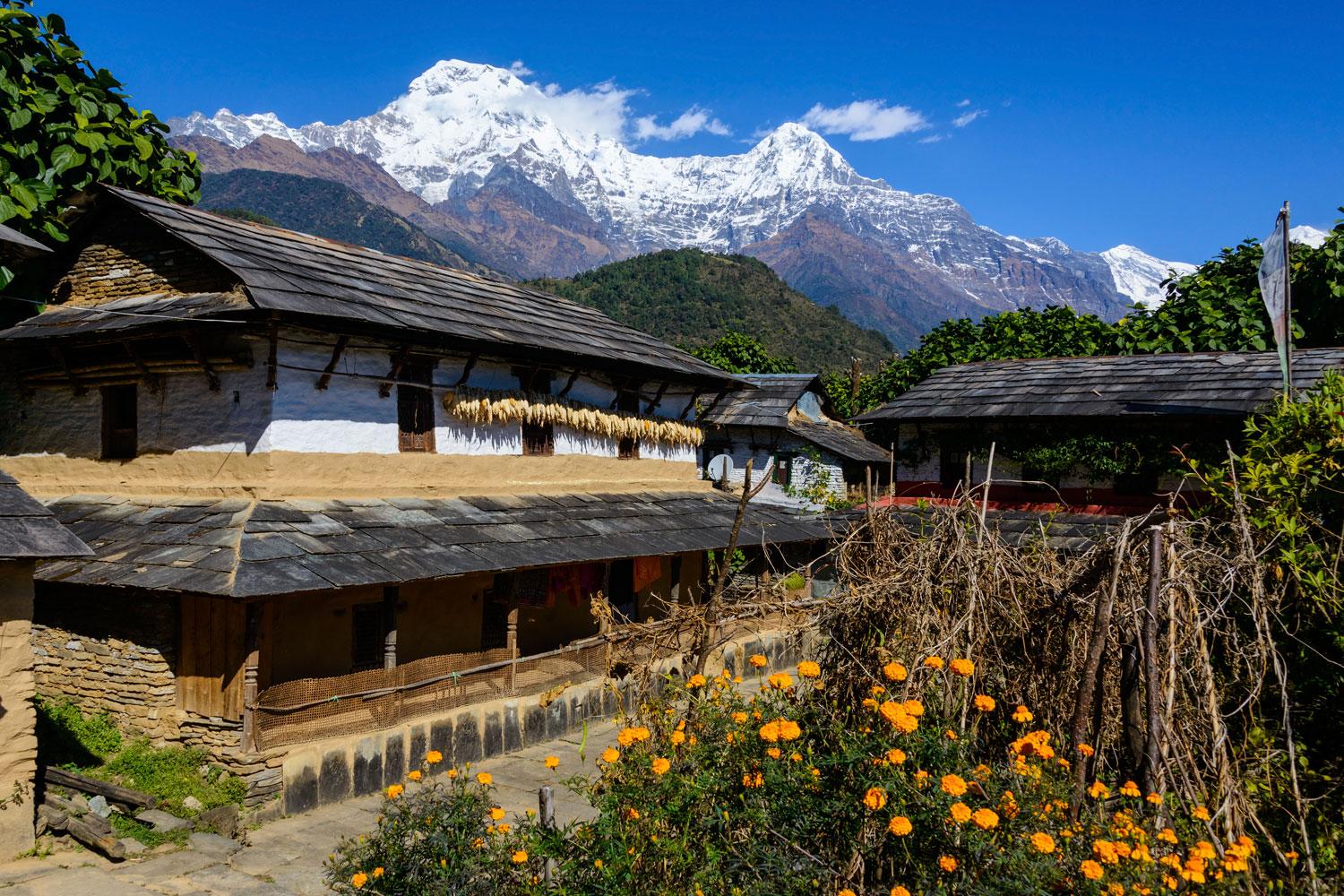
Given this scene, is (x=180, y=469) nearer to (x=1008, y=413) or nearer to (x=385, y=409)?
(x=385, y=409)

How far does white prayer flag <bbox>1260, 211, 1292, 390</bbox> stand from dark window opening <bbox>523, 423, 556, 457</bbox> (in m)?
12.0

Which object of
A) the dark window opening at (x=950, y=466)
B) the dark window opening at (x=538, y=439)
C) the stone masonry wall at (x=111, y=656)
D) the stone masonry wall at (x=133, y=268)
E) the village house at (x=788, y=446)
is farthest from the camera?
the village house at (x=788, y=446)

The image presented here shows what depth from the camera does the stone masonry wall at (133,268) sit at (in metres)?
13.9

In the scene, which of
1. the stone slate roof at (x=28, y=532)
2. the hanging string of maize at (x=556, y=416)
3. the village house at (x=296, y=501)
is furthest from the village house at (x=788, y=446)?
the stone slate roof at (x=28, y=532)

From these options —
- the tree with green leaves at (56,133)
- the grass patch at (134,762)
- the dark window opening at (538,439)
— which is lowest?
the grass patch at (134,762)

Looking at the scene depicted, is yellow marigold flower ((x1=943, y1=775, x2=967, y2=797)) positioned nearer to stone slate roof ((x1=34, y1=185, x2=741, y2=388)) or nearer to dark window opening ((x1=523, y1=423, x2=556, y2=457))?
stone slate roof ((x1=34, y1=185, x2=741, y2=388))

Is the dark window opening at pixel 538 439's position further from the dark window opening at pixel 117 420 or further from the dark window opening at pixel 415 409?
the dark window opening at pixel 117 420

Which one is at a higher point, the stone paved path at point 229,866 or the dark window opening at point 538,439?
the dark window opening at point 538,439

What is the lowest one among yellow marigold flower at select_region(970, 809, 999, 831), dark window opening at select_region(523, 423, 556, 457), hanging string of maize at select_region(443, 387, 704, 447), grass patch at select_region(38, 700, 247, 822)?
grass patch at select_region(38, 700, 247, 822)

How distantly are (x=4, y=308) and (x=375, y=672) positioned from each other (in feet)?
32.8

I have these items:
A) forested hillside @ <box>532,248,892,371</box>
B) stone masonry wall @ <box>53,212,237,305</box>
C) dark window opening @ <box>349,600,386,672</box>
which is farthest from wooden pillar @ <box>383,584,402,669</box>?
forested hillside @ <box>532,248,892,371</box>

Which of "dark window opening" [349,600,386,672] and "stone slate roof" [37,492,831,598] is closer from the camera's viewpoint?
"stone slate roof" [37,492,831,598]

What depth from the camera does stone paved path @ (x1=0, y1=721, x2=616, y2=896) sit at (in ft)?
28.2

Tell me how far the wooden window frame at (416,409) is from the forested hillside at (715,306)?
64416 mm
